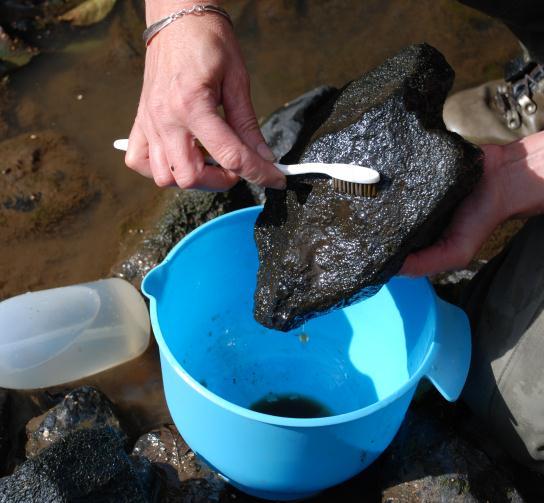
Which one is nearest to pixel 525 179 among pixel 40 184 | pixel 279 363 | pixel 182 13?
pixel 182 13

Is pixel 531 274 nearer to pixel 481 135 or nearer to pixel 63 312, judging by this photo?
pixel 481 135

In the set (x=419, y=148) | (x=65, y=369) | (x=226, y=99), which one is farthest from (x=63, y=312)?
(x=419, y=148)

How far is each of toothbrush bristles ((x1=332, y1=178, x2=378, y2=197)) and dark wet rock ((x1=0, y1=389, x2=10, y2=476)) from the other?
153 cm

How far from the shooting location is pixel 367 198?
5.65 feet

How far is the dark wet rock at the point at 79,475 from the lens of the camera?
189cm

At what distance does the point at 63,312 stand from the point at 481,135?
84.9 inches

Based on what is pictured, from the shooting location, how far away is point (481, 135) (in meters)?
3.35

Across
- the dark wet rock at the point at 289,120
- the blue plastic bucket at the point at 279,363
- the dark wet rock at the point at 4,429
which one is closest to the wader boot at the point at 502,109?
the dark wet rock at the point at 289,120

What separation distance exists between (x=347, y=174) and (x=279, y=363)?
1.23m

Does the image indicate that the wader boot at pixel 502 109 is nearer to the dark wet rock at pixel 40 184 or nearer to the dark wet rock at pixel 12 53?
the dark wet rock at pixel 40 184

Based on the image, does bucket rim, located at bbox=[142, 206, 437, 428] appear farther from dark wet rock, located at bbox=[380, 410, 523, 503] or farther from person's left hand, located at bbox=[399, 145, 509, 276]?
dark wet rock, located at bbox=[380, 410, 523, 503]

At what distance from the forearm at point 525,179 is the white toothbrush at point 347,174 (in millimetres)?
514

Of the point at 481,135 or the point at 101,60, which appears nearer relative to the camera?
the point at 481,135

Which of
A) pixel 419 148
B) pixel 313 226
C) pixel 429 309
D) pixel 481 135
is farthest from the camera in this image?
pixel 481 135
